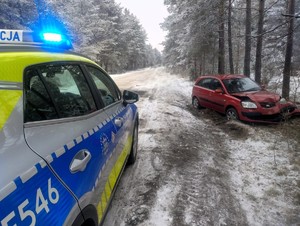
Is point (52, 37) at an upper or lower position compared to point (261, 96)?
upper

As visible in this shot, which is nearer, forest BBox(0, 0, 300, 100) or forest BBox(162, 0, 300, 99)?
forest BBox(0, 0, 300, 100)

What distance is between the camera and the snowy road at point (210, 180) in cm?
345

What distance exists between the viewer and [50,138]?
171 centimetres

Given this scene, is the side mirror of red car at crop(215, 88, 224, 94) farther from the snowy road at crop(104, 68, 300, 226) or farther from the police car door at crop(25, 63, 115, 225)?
the police car door at crop(25, 63, 115, 225)

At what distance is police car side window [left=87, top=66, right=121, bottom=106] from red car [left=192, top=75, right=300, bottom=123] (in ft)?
16.6

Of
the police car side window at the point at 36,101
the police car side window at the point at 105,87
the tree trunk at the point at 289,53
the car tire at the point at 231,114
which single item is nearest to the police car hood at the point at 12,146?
the police car side window at the point at 36,101

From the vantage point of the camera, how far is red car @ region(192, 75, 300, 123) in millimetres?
7867

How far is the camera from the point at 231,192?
409 centimetres

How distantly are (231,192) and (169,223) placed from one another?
A: 52.6 inches

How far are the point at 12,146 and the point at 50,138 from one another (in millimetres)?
318

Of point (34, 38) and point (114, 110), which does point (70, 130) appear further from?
point (114, 110)

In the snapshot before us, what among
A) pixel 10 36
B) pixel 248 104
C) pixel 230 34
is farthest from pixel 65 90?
pixel 230 34

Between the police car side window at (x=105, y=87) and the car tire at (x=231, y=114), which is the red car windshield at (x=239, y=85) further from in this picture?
the police car side window at (x=105, y=87)

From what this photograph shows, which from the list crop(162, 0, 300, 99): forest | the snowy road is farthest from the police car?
crop(162, 0, 300, 99): forest
